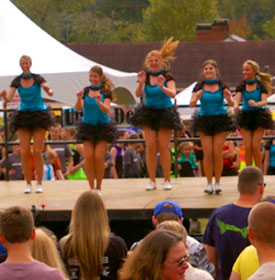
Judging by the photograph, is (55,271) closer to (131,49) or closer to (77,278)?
(77,278)

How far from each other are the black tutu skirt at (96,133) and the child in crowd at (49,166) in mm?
2421

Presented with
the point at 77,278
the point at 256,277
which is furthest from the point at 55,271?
the point at 77,278

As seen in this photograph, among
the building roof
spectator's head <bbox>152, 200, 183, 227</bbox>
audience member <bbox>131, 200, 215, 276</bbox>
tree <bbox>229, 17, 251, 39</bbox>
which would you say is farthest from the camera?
tree <bbox>229, 17, 251, 39</bbox>

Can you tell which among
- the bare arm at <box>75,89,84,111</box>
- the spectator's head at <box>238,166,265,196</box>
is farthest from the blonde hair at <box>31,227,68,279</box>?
the bare arm at <box>75,89,84,111</box>

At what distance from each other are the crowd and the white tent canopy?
770cm

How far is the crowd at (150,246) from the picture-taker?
4.00 meters

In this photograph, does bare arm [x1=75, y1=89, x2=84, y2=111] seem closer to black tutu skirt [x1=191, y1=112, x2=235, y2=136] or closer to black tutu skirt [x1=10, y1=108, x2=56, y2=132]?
black tutu skirt [x1=10, y1=108, x2=56, y2=132]

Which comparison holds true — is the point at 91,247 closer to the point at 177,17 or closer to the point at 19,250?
the point at 19,250

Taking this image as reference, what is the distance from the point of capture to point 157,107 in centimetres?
946

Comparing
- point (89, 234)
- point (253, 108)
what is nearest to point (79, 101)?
point (253, 108)

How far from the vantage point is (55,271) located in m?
4.00

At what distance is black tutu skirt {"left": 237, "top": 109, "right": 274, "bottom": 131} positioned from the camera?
30.9ft

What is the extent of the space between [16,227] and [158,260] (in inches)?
28.8

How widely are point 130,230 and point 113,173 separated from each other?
3732 millimetres
